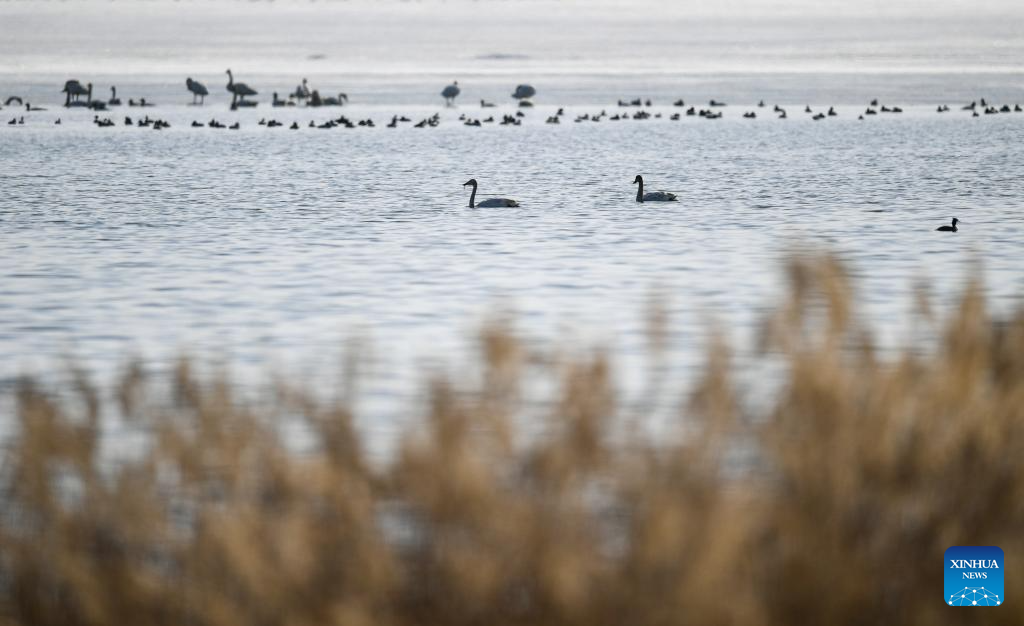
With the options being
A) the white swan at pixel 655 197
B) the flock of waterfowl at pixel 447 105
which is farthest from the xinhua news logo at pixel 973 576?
the flock of waterfowl at pixel 447 105

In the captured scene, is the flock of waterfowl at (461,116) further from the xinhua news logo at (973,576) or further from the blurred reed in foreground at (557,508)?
the xinhua news logo at (973,576)

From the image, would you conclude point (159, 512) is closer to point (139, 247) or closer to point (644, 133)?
point (139, 247)

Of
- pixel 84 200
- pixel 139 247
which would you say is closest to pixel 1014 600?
pixel 139 247

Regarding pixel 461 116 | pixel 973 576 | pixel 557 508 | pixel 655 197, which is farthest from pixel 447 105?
pixel 557 508

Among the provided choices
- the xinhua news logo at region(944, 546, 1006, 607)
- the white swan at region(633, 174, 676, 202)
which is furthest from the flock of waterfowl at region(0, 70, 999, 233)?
the xinhua news logo at region(944, 546, 1006, 607)

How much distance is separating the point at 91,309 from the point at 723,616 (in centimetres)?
1532

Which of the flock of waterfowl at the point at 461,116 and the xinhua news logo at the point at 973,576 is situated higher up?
the flock of waterfowl at the point at 461,116

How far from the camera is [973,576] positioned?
21.2 ft

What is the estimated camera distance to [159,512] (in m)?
6.84

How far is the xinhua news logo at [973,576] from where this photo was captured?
632 centimetres

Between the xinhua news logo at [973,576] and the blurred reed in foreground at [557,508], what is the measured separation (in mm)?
71

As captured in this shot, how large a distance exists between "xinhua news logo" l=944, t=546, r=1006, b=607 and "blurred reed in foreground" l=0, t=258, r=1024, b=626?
0.07 metres

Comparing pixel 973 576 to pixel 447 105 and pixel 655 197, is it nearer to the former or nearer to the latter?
pixel 655 197

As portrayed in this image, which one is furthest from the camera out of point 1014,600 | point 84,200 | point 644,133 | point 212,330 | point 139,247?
point 644,133
